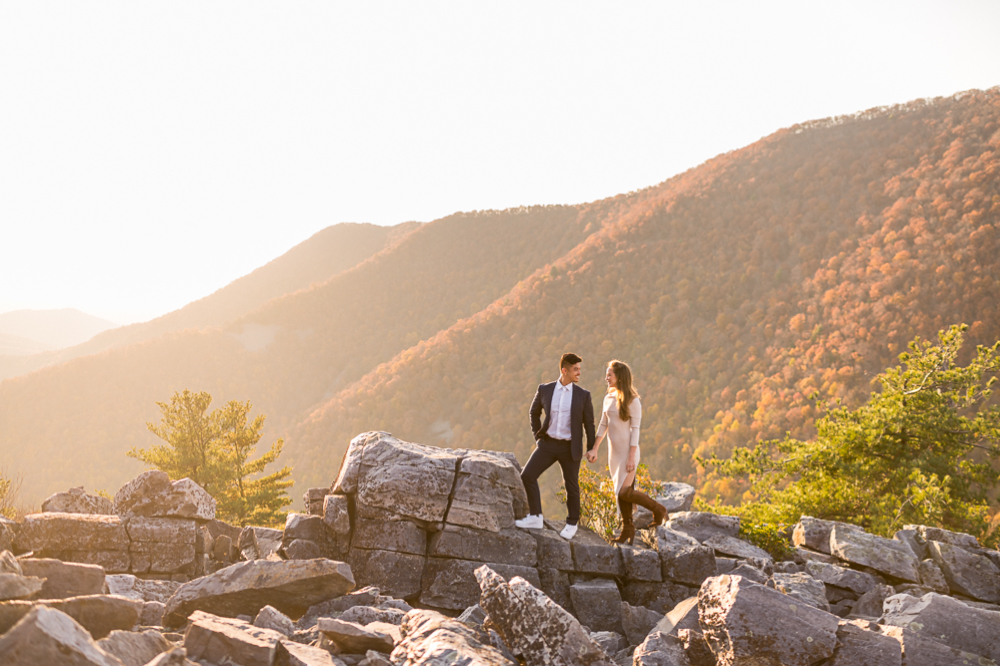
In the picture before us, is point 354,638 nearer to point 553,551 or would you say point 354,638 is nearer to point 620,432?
point 553,551

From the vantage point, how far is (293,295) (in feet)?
394

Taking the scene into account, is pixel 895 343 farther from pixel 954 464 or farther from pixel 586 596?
pixel 586 596

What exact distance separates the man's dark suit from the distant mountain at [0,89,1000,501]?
17949 mm

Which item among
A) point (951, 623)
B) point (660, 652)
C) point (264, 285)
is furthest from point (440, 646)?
point (264, 285)

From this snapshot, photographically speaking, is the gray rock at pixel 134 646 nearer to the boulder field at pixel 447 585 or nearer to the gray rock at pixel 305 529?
the boulder field at pixel 447 585

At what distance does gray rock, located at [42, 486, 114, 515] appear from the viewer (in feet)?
29.8

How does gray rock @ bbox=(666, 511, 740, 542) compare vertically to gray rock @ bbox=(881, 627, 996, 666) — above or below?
below

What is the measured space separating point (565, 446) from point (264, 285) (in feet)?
526

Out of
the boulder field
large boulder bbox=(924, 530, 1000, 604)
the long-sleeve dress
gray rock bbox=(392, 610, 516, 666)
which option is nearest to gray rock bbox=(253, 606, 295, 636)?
the boulder field

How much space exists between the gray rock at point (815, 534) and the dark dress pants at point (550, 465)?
16.7 ft

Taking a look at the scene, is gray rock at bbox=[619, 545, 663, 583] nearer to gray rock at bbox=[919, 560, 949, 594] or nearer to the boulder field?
the boulder field

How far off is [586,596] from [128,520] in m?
6.88

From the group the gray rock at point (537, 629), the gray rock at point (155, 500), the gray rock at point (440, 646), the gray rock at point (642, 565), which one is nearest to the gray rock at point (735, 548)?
the gray rock at point (642, 565)

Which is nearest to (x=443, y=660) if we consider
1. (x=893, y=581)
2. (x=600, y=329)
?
(x=893, y=581)
